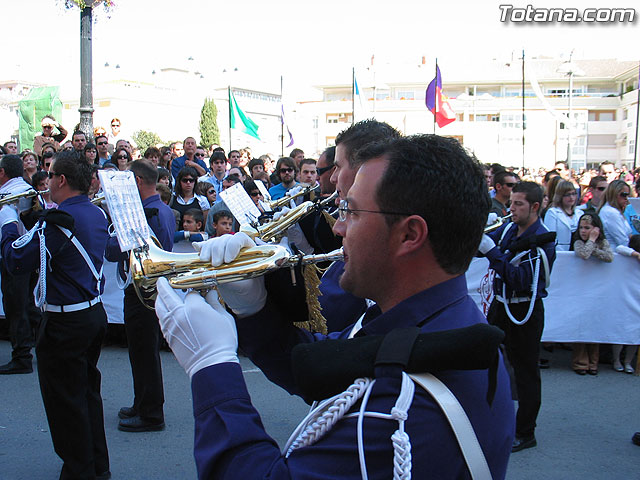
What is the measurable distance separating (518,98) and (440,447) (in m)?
58.9

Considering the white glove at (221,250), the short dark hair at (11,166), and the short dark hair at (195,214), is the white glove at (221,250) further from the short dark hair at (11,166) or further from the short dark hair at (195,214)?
the short dark hair at (195,214)

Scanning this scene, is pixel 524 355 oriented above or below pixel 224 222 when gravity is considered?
below

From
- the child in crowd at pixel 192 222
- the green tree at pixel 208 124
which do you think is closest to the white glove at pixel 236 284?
the child in crowd at pixel 192 222

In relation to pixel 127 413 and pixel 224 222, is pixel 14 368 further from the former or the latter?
pixel 224 222

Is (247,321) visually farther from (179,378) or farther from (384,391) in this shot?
(179,378)

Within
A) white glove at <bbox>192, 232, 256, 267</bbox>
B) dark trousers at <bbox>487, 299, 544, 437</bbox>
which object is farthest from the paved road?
white glove at <bbox>192, 232, 256, 267</bbox>

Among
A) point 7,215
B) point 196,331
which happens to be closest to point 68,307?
point 7,215

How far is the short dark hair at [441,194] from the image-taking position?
1.35m

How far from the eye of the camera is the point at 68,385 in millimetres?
3777

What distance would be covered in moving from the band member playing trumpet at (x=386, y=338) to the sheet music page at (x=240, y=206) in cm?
216

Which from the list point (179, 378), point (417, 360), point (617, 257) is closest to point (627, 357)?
point (617, 257)

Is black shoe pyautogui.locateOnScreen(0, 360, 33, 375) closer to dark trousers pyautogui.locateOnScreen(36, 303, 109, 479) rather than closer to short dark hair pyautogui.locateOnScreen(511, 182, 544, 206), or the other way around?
dark trousers pyautogui.locateOnScreen(36, 303, 109, 479)

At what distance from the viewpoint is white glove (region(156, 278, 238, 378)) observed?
1.45 metres

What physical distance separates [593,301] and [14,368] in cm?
591
